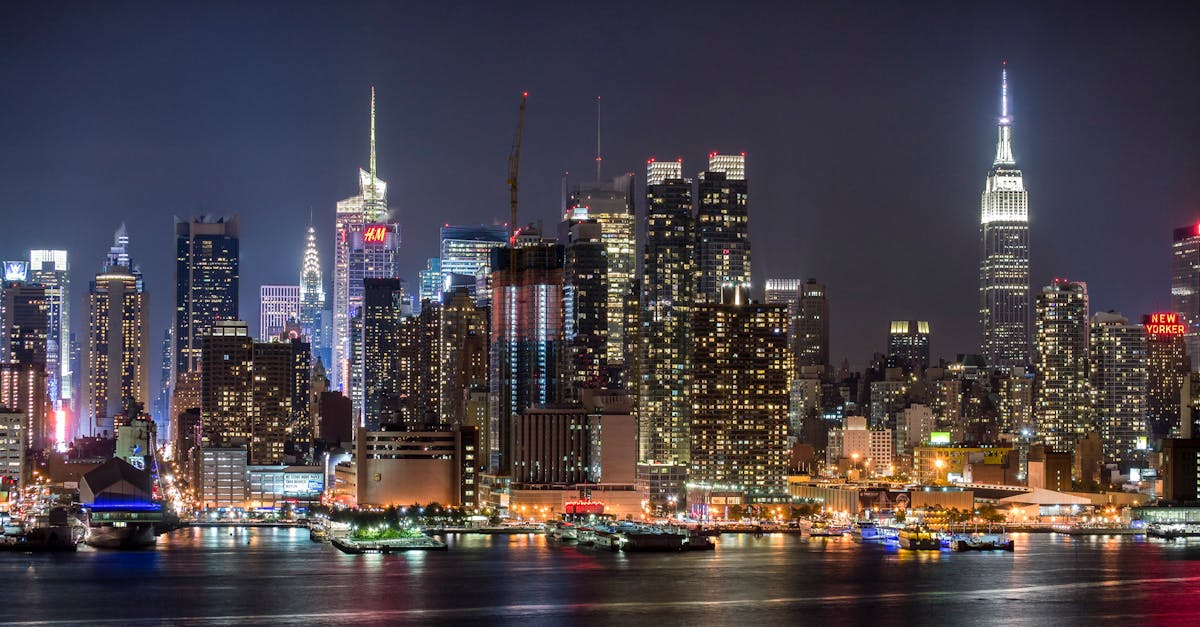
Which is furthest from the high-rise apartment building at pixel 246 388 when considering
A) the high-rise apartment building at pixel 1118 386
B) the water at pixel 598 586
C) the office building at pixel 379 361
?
the high-rise apartment building at pixel 1118 386

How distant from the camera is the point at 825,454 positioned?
175 metres

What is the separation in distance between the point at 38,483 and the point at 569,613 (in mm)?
100980

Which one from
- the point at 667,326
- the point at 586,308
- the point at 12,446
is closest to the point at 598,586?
the point at 667,326

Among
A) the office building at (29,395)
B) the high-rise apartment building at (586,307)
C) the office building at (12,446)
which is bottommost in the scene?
the office building at (12,446)

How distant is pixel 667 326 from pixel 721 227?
27959mm

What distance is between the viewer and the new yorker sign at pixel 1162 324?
189175 mm

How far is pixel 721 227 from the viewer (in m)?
173

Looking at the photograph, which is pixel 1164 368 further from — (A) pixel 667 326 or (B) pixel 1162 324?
(A) pixel 667 326

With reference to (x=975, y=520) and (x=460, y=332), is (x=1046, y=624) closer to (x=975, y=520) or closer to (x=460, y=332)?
(x=975, y=520)

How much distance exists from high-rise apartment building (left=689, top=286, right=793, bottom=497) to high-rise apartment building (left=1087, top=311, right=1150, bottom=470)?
4965 cm

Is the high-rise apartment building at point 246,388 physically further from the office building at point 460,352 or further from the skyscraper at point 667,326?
the skyscraper at point 667,326

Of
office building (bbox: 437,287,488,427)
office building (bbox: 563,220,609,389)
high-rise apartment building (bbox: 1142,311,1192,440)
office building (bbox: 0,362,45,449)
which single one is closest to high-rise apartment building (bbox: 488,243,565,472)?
office building (bbox: 563,220,609,389)

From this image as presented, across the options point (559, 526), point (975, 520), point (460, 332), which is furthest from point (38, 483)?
point (975, 520)

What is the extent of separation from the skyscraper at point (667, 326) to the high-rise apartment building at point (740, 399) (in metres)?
2.67
